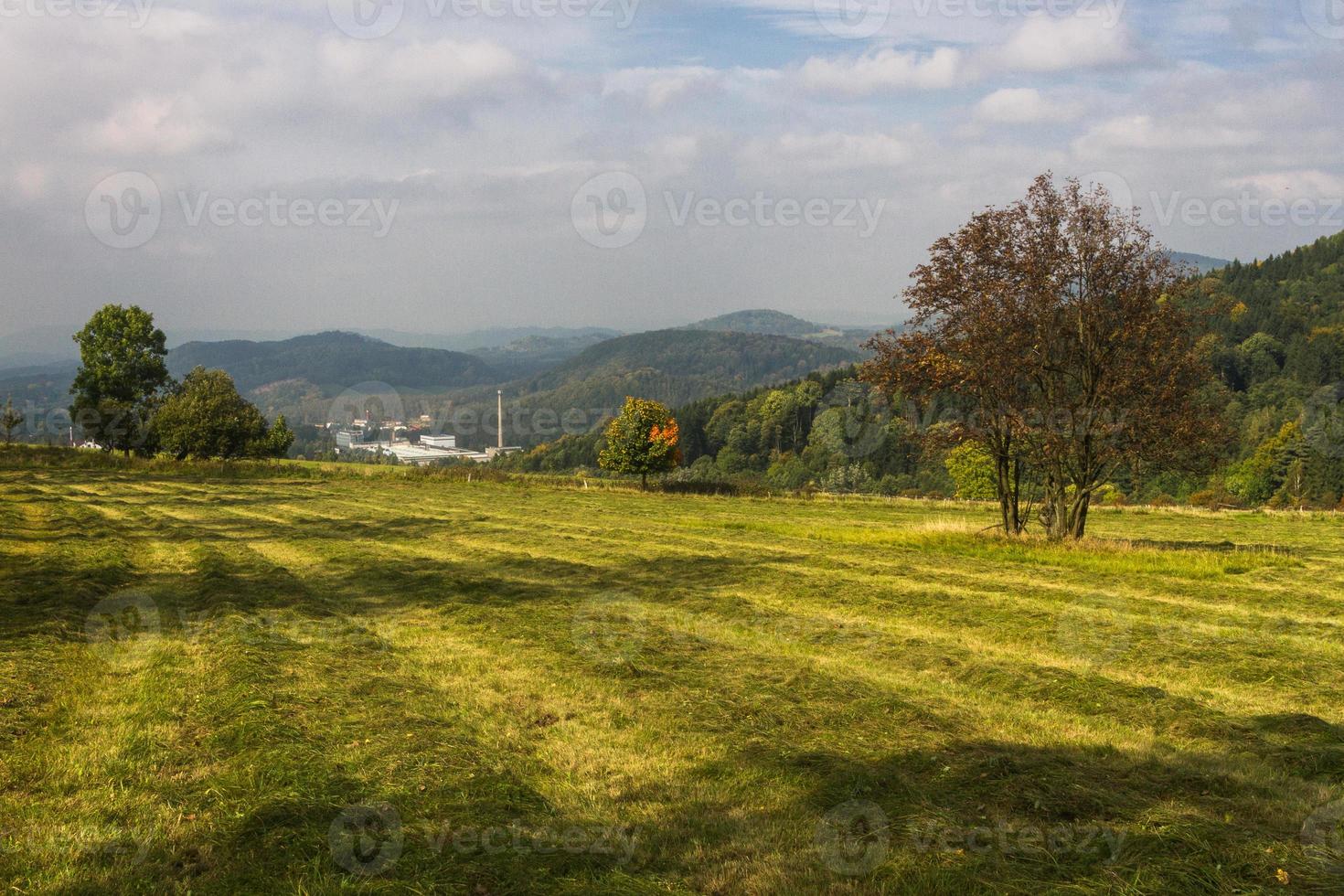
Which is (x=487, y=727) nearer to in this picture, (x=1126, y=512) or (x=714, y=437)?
(x=1126, y=512)

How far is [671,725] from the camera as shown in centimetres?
848

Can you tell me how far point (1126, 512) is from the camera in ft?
157

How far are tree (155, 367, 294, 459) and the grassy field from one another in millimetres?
57808

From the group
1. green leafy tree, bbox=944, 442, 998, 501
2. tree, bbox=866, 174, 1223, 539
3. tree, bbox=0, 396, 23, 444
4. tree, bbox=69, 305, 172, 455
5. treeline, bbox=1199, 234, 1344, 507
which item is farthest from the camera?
treeline, bbox=1199, 234, 1344, 507

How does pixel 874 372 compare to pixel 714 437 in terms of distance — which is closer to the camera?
pixel 874 372

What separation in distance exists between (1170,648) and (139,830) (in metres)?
12.0

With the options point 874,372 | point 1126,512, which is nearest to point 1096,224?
point 874,372

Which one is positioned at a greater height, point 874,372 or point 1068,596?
point 874,372
